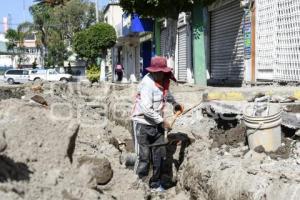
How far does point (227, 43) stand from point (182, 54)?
7.23m

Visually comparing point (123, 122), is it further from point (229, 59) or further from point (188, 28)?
point (188, 28)

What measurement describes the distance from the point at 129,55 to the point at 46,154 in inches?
1653

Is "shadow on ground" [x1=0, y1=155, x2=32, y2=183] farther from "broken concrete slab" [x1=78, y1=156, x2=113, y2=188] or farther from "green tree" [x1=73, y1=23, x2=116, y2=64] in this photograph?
"green tree" [x1=73, y1=23, x2=116, y2=64]

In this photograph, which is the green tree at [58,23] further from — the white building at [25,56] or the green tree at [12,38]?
the white building at [25,56]

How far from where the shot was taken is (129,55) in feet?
154

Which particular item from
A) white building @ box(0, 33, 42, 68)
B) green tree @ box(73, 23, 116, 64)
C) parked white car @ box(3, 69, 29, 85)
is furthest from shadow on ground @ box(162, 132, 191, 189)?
white building @ box(0, 33, 42, 68)

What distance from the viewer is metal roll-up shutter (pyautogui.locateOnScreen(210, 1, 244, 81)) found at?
18172 mm

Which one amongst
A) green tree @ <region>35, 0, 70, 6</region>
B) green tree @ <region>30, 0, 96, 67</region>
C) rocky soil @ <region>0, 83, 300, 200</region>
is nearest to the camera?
rocky soil @ <region>0, 83, 300, 200</region>

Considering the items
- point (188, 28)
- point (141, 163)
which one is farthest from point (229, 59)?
point (141, 163)

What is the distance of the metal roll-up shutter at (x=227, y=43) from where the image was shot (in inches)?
715

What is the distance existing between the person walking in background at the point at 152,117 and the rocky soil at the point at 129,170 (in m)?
0.32

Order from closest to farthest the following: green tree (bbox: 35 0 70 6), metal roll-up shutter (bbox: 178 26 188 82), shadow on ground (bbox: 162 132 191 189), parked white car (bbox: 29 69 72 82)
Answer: shadow on ground (bbox: 162 132 191 189)
metal roll-up shutter (bbox: 178 26 188 82)
parked white car (bbox: 29 69 72 82)
green tree (bbox: 35 0 70 6)

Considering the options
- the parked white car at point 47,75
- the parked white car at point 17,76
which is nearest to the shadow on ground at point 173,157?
the parked white car at point 47,75

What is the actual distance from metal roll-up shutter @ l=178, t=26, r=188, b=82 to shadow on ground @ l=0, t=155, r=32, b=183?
20.4 m
